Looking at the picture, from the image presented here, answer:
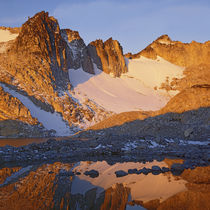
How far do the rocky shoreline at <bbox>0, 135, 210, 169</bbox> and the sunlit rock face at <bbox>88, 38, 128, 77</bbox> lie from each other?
59876 mm

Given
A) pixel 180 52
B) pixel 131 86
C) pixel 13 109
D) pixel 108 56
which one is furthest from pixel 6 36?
pixel 180 52

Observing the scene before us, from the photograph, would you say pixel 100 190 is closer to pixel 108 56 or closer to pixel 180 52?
pixel 108 56

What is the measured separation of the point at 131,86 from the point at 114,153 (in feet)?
190

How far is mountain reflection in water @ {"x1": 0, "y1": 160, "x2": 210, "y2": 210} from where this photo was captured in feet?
19.9

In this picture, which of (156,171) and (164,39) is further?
(164,39)

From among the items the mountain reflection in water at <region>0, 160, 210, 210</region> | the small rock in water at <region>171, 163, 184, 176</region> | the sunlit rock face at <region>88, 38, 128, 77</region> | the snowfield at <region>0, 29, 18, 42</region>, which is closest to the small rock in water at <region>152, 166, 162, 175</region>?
the mountain reflection in water at <region>0, 160, 210, 210</region>

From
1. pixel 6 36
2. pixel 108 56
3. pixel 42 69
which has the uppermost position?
pixel 6 36

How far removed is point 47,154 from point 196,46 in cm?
9415

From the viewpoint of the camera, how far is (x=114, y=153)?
51.2 ft

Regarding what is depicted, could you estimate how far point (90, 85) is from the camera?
203 ft

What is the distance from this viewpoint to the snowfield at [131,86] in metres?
56.7

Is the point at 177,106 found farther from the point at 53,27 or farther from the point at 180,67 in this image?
the point at 180,67

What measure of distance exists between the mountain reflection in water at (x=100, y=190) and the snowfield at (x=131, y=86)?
43.4m

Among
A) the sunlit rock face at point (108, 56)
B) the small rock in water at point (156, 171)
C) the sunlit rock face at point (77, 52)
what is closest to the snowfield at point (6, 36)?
the sunlit rock face at point (77, 52)
